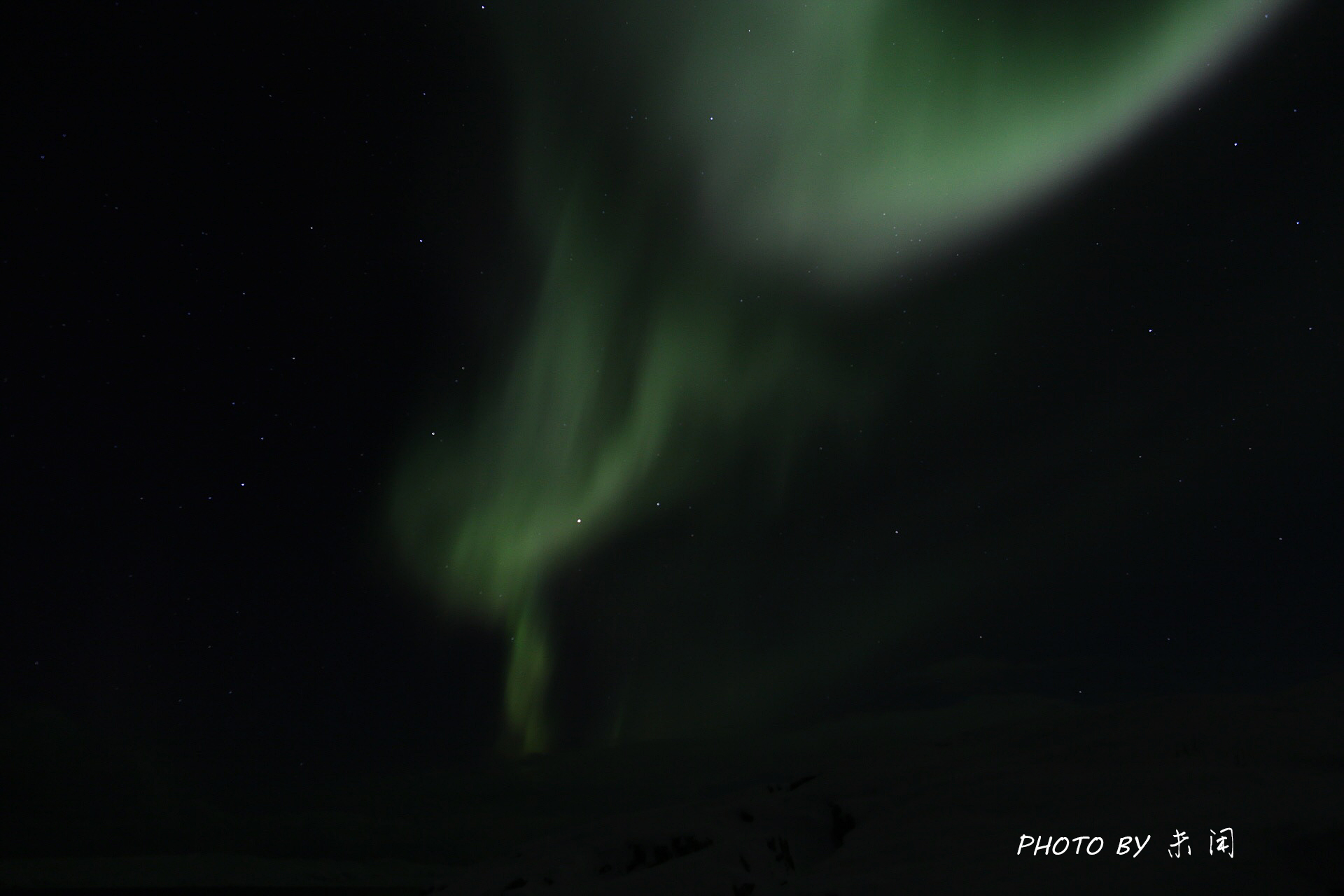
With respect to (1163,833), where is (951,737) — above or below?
above

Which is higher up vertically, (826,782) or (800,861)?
(826,782)

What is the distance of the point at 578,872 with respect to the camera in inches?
356

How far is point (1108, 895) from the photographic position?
492cm

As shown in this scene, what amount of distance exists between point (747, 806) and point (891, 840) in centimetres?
318

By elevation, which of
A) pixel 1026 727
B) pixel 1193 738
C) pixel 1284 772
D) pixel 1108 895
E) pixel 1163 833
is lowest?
pixel 1108 895

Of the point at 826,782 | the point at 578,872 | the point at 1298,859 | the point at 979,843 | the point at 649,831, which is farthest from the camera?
the point at 826,782

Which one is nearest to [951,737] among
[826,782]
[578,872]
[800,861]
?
[826,782]

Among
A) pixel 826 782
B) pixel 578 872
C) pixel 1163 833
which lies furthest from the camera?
pixel 826 782

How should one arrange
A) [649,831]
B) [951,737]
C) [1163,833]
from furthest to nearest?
1. [951,737]
2. [649,831]
3. [1163,833]

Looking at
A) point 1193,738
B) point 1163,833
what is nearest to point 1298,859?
point 1163,833

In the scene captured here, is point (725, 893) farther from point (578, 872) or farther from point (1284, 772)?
point (1284, 772)

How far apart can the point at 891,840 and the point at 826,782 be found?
323 cm

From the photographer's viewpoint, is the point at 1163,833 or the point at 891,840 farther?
the point at 891,840

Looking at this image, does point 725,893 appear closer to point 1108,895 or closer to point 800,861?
point 800,861
